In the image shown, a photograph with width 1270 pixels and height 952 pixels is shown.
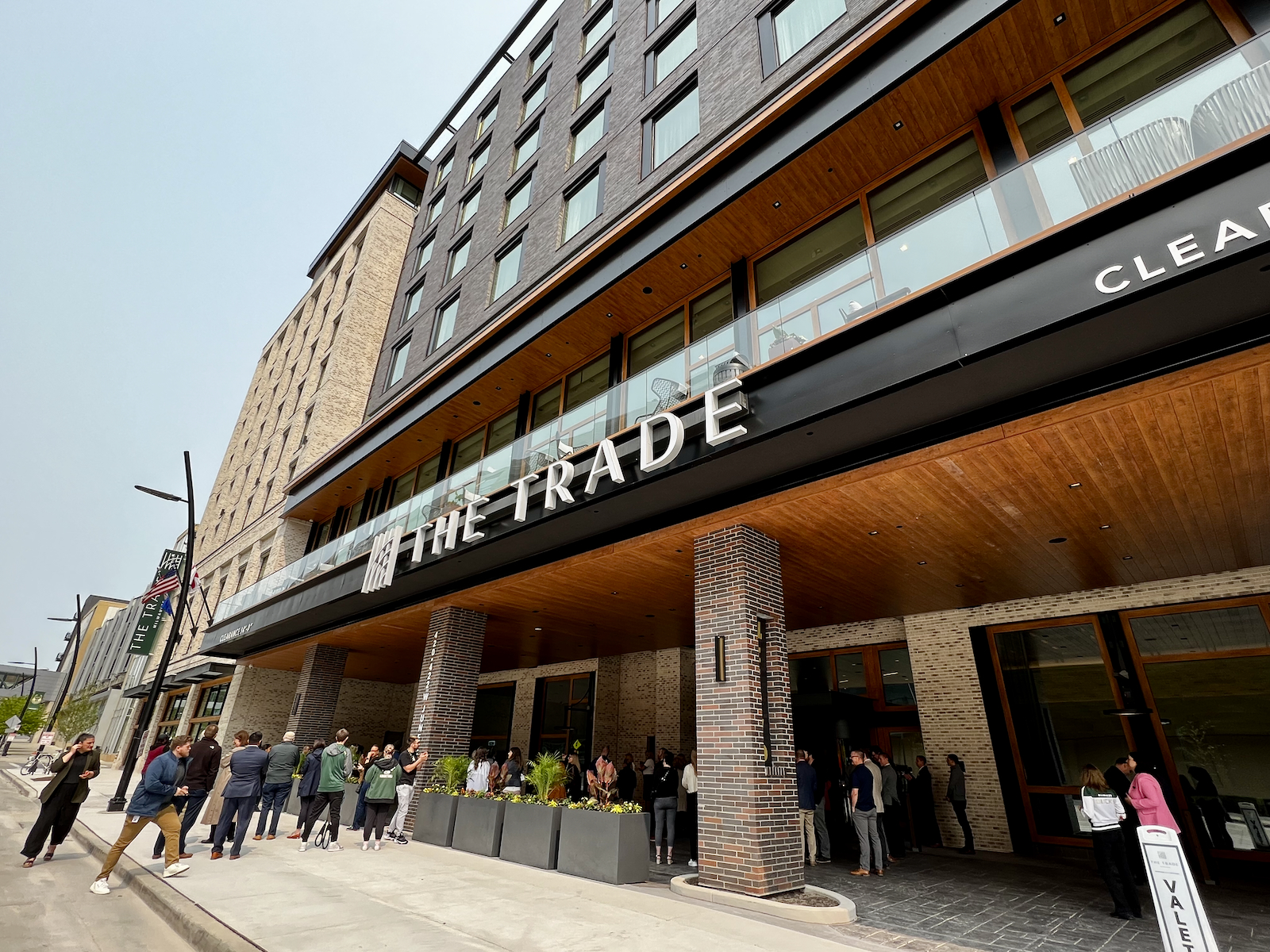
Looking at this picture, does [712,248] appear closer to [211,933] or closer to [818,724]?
[818,724]

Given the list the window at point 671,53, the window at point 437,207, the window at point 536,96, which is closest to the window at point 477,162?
the window at point 437,207

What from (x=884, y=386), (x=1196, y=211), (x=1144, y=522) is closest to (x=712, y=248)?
(x=884, y=386)

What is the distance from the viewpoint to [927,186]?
30.7ft

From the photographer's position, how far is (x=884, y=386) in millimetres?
6504

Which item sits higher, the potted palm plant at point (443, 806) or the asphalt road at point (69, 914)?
the potted palm plant at point (443, 806)

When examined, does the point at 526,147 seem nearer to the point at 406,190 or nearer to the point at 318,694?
the point at 406,190

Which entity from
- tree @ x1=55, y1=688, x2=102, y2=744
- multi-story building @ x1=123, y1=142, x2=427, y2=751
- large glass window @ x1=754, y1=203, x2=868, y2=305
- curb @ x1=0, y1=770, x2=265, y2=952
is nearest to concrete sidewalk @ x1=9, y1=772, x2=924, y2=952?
curb @ x1=0, y1=770, x2=265, y2=952

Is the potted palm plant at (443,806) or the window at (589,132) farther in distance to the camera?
the window at (589,132)

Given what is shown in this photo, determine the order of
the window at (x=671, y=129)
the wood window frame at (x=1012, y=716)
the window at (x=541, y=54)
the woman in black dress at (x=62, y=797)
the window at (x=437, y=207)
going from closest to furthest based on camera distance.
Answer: the woman in black dress at (x=62, y=797) < the wood window frame at (x=1012, y=716) < the window at (x=671, y=129) < the window at (x=541, y=54) < the window at (x=437, y=207)

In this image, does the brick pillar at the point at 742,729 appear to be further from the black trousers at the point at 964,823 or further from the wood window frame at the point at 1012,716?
the wood window frame at the point at 1012,716

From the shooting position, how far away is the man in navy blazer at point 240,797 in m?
9.09

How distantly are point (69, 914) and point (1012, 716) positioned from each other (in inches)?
581

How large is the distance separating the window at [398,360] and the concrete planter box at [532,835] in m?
16.4

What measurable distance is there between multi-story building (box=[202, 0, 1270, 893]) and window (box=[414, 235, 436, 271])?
7423mm
